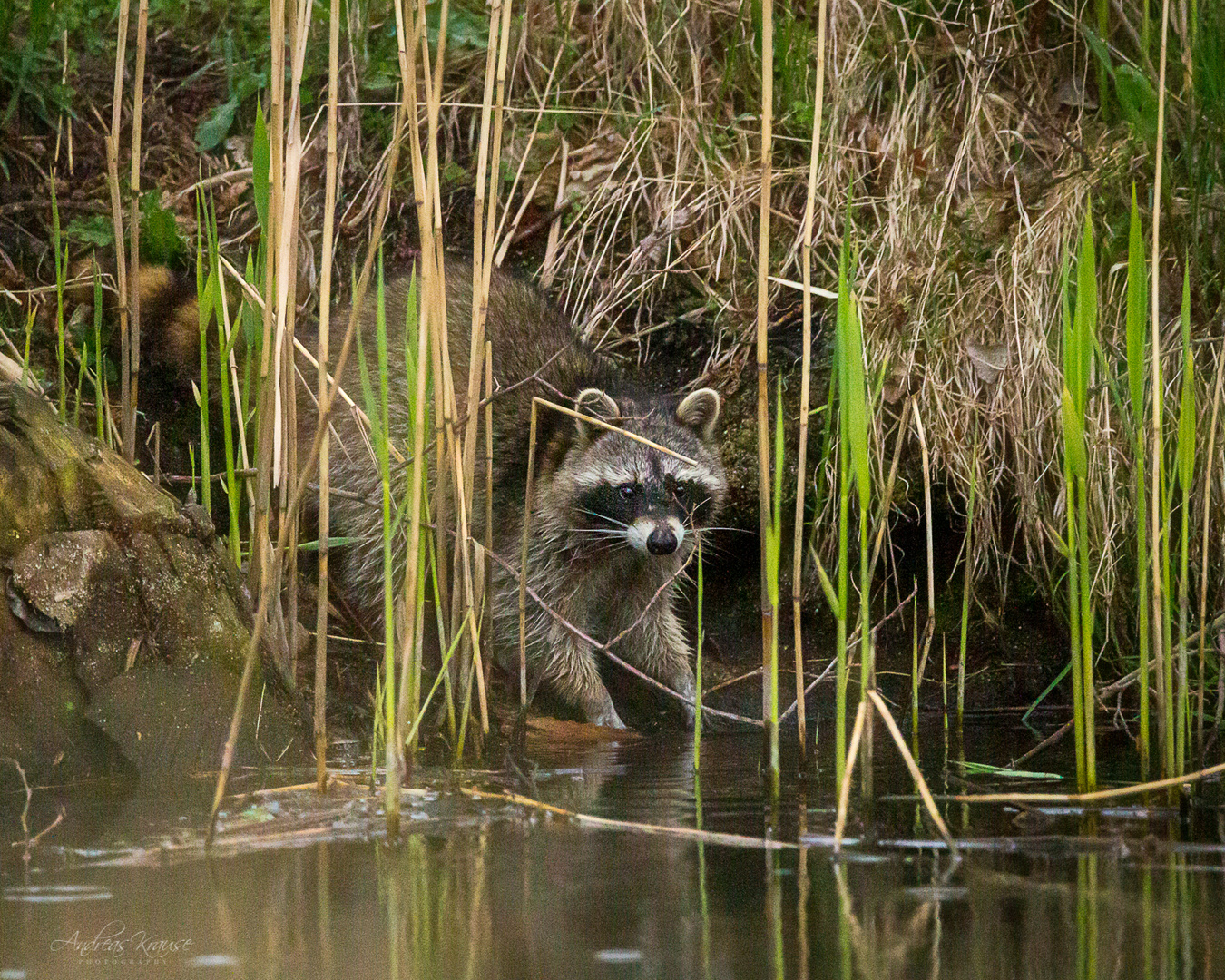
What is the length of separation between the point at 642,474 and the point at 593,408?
26cm

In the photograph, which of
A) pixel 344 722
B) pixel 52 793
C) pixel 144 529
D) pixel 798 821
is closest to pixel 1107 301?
pixel 798 821

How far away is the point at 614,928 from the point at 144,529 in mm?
1519

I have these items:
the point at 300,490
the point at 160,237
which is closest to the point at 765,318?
the point at 300,490

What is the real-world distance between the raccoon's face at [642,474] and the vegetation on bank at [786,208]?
0.31 meters

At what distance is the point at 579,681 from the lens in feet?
13.1

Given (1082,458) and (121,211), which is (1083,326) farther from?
(121,211)

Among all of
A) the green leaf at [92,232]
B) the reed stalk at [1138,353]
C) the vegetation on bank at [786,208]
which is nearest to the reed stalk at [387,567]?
the vegetation on bank at [786,208]

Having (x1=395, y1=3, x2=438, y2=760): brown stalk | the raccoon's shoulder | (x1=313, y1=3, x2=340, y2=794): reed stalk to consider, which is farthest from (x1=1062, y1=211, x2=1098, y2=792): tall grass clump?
the raccoon's shoulder

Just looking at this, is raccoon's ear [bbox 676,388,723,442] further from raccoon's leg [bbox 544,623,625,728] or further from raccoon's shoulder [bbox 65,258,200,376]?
raccoon's shoulder [bbox 65,258,200,376]

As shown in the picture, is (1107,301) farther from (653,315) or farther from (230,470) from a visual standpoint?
(230,470)

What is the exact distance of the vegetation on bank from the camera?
3084 millimetres

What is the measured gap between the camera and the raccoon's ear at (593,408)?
3853 mm

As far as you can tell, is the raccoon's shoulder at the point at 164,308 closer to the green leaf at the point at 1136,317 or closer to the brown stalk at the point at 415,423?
the brown stalk at the point at 415,423

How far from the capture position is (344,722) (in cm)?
336
